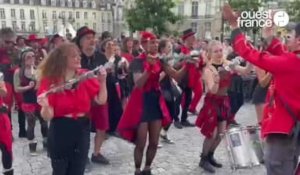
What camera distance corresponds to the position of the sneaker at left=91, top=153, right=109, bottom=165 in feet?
20.5

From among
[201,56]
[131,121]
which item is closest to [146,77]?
[131,121]

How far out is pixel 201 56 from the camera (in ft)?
18.8

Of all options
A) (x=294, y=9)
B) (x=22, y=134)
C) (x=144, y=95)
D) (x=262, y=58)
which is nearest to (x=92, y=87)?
(x=144, y=95)

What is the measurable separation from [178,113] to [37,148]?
3297 millimetres

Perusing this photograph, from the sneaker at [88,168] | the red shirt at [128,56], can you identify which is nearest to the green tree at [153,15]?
the red shirt at [128,56]

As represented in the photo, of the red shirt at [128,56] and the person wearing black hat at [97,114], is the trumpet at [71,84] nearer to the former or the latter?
the person wearing black hat at [97,114]

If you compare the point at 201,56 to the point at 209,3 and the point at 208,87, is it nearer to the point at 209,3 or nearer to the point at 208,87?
the point at 208,87

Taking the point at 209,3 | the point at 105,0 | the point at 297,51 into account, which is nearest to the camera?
the point at 297,51

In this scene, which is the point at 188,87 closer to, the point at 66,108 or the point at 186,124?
the point at 186,124

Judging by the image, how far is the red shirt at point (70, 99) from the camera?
3.91 metres

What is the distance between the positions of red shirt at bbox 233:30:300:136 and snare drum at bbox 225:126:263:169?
3.36 feet

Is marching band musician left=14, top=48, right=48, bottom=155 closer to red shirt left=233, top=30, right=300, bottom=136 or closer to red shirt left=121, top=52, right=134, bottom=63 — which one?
red shirt left=121, top=52, right=134, bottom=63

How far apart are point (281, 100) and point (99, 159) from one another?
340 cm

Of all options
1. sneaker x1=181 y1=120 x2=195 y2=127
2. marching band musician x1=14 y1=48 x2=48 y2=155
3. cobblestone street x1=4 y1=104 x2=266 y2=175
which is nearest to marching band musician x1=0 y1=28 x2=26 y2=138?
cobblestone street x1=4 y1=104 x2=266 y2=175
